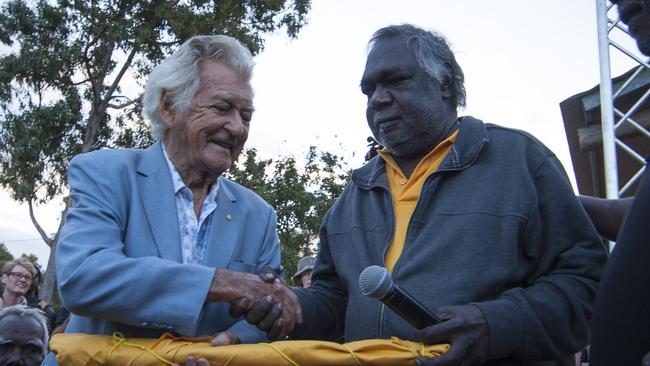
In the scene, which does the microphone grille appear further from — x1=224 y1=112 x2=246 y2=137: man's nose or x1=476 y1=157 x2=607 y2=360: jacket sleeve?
x1=224 y1=112 x2=246 y2=137: man's nose

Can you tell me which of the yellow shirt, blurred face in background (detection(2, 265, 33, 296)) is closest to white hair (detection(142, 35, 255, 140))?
the yellow shirt

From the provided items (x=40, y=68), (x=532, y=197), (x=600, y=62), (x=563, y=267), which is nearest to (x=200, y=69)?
(x=532, y=197)

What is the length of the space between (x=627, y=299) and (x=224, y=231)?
66.6 inches

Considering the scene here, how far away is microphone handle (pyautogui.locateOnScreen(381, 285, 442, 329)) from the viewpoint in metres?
2.18

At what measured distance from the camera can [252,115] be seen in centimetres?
314

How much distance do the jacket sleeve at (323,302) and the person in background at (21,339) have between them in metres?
1.91

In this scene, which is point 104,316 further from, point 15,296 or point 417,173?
point 15,296

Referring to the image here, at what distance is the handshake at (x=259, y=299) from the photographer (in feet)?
8.29

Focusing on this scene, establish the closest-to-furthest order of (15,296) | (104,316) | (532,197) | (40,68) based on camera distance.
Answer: (104,316)
(532,197)
(15,296)
(40,68)

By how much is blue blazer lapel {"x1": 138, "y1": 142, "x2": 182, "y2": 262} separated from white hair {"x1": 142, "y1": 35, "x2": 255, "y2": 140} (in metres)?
0.24

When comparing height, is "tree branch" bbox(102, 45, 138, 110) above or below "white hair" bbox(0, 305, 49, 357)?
above

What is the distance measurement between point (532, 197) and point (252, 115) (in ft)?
4.12

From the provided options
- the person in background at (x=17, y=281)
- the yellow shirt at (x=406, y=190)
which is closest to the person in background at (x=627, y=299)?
the yellow shirt at (x=406, y=190)

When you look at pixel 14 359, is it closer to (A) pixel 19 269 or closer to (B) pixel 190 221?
(B) pixel 190 221
